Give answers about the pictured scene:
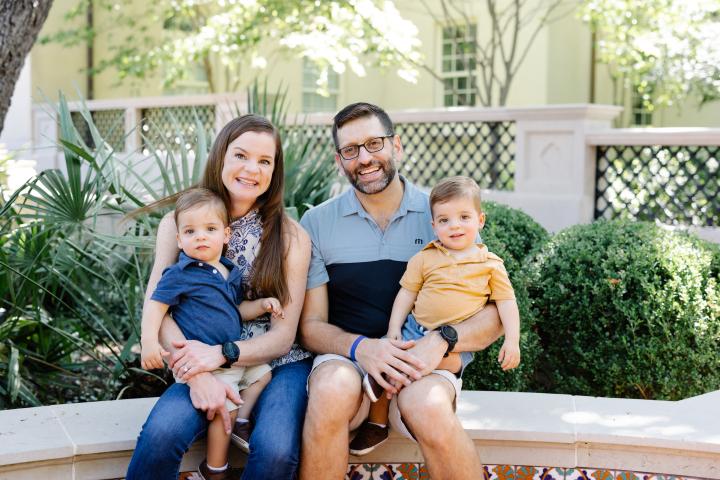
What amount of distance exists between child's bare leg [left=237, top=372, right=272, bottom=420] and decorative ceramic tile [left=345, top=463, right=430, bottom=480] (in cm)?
44

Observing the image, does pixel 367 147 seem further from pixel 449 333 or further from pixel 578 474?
pixel 578 474

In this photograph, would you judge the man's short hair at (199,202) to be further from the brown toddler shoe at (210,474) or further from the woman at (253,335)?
the brown toddler shoe at (210,474)

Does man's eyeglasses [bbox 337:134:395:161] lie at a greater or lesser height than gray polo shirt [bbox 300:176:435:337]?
greater

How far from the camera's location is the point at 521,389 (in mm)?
4309

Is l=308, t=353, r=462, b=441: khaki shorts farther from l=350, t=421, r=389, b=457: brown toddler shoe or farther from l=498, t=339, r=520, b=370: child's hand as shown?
l=498, t=339, r=520, b=370: child's hand

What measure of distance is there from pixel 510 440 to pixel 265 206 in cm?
127

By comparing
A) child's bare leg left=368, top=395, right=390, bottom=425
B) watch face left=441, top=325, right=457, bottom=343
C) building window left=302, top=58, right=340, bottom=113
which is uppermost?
building window left=302, top=58, right=340, bottom=113

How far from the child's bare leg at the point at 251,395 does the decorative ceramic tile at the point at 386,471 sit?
0.44 m

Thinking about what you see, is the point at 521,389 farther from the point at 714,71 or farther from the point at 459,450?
the point at 714,71

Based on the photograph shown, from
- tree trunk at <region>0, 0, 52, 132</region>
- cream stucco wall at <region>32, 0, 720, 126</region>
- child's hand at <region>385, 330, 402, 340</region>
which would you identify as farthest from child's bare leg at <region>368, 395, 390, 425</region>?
cream stucco wall at <region>32, 0, 720, 126</region>

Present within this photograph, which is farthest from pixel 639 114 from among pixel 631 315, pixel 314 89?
pixel 631 315

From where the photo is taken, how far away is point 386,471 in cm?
313

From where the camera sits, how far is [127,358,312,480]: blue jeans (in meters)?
2.72

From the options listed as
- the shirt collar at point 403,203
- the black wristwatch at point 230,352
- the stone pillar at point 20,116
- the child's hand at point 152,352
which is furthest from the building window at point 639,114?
the child's hand at point 152,352
